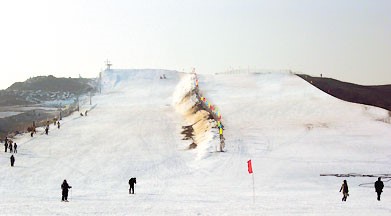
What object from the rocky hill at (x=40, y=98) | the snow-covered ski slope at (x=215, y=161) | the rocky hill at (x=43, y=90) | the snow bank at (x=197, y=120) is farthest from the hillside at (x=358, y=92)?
the rocky hill at (x=43, y=90)

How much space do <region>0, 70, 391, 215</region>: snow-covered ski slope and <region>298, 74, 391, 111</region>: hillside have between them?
5404mm

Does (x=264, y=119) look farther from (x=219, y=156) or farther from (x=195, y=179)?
(x=195, y=179)

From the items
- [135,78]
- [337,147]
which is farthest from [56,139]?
[135,78]

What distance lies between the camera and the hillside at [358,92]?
214ft

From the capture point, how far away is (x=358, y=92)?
70750 millimetres

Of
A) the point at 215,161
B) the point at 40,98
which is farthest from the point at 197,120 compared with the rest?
the point at 40,98

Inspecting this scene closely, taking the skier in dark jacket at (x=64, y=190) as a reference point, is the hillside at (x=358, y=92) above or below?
above

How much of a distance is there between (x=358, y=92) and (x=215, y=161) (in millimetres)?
41796

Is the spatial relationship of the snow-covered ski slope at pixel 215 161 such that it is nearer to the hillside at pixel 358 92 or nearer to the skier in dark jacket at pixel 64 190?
the skier in dark jacket at pixel 64 190

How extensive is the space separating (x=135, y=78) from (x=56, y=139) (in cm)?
5702

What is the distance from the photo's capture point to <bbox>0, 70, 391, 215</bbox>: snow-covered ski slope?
818 inches

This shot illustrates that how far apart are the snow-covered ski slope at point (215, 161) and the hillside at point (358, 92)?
5.40 m

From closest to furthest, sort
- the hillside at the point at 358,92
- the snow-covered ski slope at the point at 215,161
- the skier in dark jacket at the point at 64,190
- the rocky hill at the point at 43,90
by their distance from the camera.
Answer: the snow-covered ski slope at the point at 215,161
the skier in dark jacket at the point at 64,190
the hillside at the point at 358,92
the rocky hill at the point at 43,90

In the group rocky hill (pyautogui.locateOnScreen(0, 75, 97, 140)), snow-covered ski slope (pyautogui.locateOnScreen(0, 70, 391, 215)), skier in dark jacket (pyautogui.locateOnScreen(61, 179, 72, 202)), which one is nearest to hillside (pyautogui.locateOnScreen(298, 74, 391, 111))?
snow-covered ski slope (pyautogui.locateOnScreen(0, 70, 391, 215))
